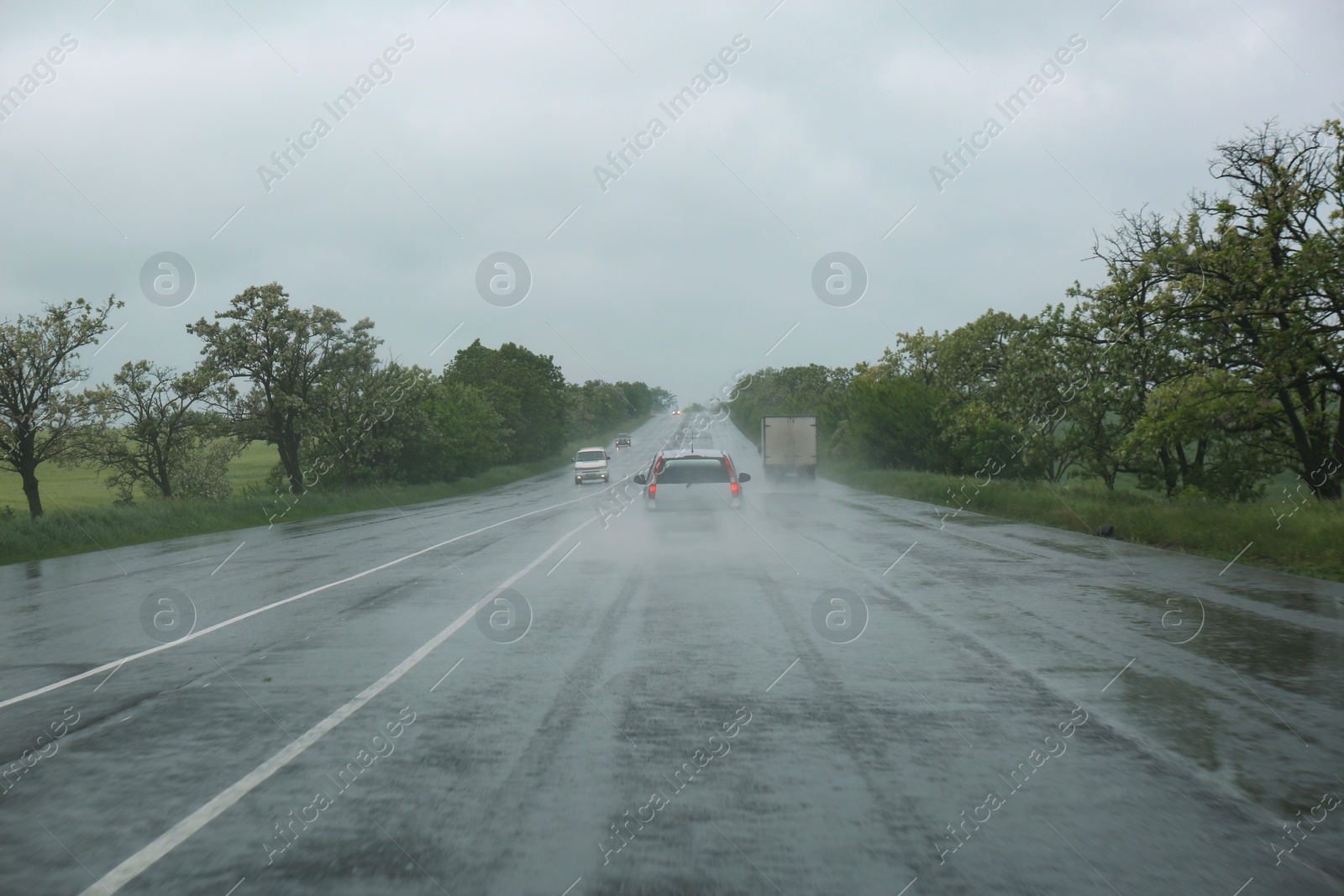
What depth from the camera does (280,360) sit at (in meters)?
38.8

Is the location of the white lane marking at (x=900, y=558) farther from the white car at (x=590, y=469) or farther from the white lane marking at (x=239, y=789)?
the white car at (x=590, y=469)

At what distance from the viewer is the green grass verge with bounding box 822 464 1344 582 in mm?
13617

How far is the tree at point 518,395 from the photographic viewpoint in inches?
2906

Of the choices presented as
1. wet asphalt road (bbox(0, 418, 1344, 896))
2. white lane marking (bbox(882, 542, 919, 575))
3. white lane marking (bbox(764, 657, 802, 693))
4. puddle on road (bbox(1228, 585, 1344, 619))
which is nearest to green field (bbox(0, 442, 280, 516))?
white lane marking (bbox(882, 542, 919, 575))

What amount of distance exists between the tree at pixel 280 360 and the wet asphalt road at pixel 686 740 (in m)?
28.1

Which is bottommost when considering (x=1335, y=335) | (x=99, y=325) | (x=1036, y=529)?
(x=1036, y=529)

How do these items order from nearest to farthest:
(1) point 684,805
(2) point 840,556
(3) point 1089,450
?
(1) point 684,805 → (2) point 840,556 → (3) point 1089,450

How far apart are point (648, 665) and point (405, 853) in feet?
12.1

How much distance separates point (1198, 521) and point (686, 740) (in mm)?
14678

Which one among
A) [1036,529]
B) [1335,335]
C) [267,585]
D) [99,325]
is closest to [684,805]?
[267,585]

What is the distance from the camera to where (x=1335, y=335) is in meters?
20.8

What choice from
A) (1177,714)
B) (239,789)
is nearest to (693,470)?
(1177,714)

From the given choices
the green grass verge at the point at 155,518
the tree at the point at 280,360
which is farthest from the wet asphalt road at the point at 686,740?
the tree at the point at 280,360

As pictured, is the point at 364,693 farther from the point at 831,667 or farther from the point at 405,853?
the point at 831,667
